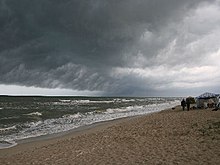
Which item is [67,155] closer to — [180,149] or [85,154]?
[85,154]

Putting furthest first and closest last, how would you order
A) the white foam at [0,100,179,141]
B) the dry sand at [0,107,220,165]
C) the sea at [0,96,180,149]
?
the sea at [0,96,180,149]
the white foam at [0,100,179,141]
the dry sand at [0,107,220,165]

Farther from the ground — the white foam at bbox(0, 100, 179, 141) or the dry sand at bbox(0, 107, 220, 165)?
the dry sand at bbox(0, 107, 220, 165)

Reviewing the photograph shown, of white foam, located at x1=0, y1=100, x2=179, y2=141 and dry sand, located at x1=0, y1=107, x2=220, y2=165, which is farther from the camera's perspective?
white foam, located at x1=0, y1=100, x2=179, y2=141

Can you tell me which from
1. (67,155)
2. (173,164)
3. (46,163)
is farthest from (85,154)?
(173,164)

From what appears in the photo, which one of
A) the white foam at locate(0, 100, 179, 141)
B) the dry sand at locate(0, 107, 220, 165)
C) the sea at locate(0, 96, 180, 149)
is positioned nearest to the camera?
the dry sand at locate(0, 107, 220, 165)

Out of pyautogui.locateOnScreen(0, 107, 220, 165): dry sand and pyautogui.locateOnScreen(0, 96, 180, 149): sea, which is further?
pyautogui.locateOnScreen(0, 96, 180, 149): sea

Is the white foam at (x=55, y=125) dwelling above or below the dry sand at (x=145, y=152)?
below

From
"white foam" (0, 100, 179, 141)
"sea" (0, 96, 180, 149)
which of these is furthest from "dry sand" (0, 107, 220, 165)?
"white foam" (0, 100, 179, 141)

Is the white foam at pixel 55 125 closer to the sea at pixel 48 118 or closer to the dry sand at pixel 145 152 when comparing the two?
the sea at pixel 48 118

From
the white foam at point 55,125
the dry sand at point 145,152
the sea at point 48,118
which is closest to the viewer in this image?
the dry sand at point 145,152

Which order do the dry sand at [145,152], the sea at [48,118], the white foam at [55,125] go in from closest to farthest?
the dry sand at [145,152], the white foam at [55,125], the sea at [48,118]

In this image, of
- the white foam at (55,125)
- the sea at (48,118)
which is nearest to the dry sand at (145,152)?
the sea at (48,118)

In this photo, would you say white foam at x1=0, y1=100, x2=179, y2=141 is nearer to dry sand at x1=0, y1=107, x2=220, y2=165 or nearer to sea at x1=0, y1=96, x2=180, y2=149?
sea at x1=0, y1=96, x2=180, y2=149

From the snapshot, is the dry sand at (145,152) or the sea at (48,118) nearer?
the dry sand at (145,152)
